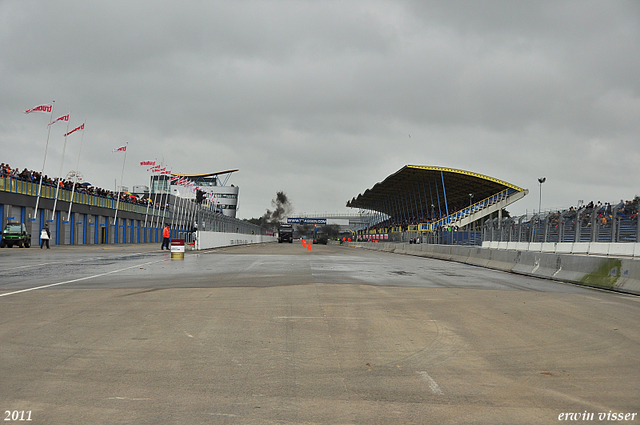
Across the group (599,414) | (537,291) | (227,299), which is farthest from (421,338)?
(537,291)

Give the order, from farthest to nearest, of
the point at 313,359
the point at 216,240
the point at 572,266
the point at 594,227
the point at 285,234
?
the point at 285,234, the point at 216,240, the point at 594,227, the point at 572,266, the point at 313,359

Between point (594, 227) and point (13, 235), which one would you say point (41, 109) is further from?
point (594, 227)

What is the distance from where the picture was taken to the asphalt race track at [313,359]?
4.57 m

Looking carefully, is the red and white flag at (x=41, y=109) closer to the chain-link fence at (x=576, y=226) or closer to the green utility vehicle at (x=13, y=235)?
the green utility vehicle at (x=13, y=235)

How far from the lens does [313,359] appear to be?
20.4ft

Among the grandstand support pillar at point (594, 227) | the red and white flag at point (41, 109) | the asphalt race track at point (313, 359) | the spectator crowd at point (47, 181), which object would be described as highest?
the red and white flag at point (41, 109)

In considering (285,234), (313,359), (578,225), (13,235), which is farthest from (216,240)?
(285,234)

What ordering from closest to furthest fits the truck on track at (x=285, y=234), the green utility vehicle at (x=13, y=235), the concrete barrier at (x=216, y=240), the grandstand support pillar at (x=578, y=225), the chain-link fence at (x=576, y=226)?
the chain-link fence at (x=576, y=226) < the grandstand support pillar at (x=578, y=225) < the green utility vehicle at (x=13, y=235) < the concrete barrier at (x=216, y=240) < the truck on track at (x=285, y=234)

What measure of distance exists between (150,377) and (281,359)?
1393 millimetres

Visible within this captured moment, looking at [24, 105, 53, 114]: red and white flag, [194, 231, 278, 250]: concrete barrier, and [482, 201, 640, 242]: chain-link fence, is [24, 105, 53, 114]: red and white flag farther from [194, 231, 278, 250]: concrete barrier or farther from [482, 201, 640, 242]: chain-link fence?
[482, 201, 640, 242]: chain-link fence

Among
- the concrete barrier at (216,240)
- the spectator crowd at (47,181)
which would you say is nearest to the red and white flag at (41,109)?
the spectator crowd at (47,181)

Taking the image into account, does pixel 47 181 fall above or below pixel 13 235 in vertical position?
above

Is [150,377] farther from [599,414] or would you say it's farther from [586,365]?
[586,365]

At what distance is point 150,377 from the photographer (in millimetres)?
5461
